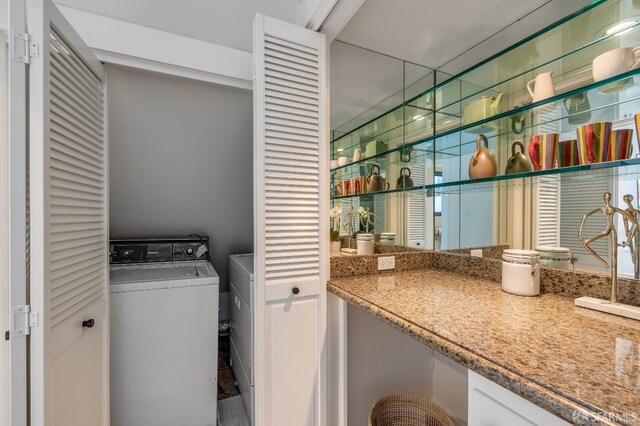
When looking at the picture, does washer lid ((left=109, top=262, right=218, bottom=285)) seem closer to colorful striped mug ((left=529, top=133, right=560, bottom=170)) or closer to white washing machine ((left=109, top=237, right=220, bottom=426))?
white washing machine ((left=109, top=237, right=220, bottom=426))

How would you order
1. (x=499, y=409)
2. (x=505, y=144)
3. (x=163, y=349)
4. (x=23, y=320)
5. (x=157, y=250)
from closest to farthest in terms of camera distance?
(x=499, y=409) → (x=23, y=320) → (x=505, y=144) → (x=163, y=349) → (x=157, y=250)

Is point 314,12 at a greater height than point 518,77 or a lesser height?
greater

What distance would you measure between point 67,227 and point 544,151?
200cm

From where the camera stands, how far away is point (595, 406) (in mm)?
522

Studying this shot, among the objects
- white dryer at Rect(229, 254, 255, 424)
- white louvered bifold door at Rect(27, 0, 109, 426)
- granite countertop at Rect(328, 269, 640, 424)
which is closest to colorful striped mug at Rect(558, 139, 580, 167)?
granite countertop at Rect(328, 269, 640, 424)

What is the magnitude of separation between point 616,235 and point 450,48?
1.35 meters

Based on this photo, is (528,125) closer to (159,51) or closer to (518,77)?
(518,77)

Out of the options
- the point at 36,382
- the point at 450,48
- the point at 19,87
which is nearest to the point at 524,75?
the point at 450,48

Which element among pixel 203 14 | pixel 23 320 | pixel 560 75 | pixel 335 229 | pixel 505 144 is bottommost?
pixel 23 320

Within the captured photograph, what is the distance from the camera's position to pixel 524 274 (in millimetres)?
1208

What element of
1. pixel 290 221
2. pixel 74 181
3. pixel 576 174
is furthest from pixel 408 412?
pixel 74 181

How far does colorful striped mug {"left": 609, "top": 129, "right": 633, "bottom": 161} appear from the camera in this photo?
1022 mm

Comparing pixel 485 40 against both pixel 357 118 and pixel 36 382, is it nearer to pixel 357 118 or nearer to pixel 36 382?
pixel 357 118

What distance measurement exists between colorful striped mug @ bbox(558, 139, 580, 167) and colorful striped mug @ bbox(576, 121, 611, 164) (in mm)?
26
